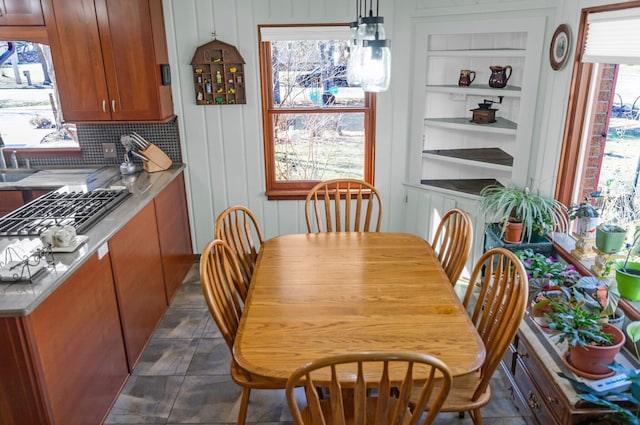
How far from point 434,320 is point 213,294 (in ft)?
3.01

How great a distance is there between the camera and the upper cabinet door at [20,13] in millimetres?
3158

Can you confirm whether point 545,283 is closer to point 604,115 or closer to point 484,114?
point 604,115

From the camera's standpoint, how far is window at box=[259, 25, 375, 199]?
3.61m

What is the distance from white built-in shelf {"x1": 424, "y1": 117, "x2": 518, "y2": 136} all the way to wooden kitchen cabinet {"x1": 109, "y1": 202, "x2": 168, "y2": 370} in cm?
213

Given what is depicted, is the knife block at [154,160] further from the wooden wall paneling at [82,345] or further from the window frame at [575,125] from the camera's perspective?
the window frame at [575,125]

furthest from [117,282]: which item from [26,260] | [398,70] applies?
[398,70]

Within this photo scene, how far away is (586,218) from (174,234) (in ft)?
8.95

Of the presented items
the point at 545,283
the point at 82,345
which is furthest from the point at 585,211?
the point at 82,345

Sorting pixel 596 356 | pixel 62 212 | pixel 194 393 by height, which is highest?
pixel 62 212

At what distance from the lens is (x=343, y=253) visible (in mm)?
2504

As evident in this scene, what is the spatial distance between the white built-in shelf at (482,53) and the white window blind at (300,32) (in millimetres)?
712

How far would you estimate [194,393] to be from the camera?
252cm

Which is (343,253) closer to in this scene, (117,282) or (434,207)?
(117,282)

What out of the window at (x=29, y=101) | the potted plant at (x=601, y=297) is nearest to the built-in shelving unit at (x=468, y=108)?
the potted plant at (x=601, y=297)
